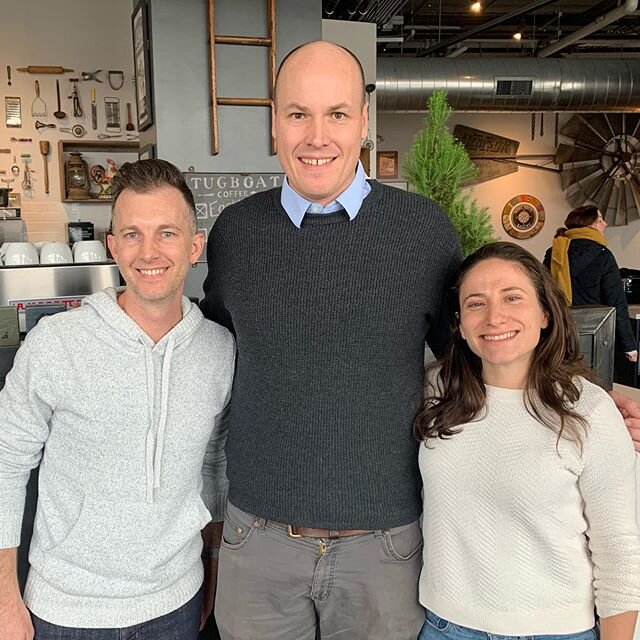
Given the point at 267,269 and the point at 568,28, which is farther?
the point at 568,28

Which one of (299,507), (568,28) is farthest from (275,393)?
(568,28)

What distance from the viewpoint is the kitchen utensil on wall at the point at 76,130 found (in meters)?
6.08

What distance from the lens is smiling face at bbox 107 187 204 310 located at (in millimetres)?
1431

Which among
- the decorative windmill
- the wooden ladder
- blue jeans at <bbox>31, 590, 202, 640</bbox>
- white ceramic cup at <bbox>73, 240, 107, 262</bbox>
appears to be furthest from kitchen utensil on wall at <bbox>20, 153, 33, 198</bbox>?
the decorative windmill

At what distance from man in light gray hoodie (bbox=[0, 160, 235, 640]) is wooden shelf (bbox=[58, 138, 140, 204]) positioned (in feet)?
16.1

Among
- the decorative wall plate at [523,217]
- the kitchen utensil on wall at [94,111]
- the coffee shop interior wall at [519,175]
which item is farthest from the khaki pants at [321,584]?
the decorative wall plate at [523,217]

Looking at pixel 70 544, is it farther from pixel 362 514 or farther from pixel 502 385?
pixel 502 385

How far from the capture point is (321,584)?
144 cm

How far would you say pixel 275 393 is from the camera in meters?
1.46

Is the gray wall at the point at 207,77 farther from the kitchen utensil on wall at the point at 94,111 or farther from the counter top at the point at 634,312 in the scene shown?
the counter top at the point at 634,312

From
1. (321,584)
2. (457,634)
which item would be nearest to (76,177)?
(321,584)

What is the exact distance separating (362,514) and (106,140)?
5.45m

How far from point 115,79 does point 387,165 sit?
373 cm

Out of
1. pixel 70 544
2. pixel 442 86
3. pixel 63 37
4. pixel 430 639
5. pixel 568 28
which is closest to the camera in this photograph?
pixel 70 544
